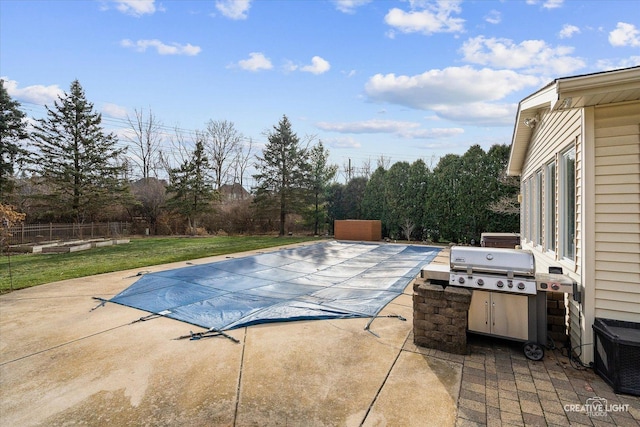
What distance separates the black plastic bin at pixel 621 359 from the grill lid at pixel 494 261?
719mm

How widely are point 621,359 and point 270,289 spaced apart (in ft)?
15.0

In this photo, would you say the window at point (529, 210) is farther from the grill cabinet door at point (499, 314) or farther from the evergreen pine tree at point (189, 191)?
the evergreen pine tree at point (189, 191)

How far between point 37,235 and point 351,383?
16.1 metres

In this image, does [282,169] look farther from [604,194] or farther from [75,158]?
[604,194]

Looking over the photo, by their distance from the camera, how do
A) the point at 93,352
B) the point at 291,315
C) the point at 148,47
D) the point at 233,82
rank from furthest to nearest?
the point at 233,82 → the point at 148,47 → the point at 291,315 → the point at 93,352

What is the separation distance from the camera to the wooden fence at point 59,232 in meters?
12.5

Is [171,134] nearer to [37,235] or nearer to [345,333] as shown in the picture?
[37,235]

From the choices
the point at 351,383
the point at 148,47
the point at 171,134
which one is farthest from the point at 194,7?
the point at 171,134

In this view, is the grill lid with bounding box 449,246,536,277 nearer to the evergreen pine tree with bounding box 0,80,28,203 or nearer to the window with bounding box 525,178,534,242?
the window with bounding box 525,178,534,242

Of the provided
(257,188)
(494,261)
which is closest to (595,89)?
(494,261)

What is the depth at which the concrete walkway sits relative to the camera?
2115 millimetres

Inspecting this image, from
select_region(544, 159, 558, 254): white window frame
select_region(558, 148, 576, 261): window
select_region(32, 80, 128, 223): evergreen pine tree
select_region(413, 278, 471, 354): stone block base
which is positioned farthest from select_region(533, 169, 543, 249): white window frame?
select_region(32, 80, 128, 223): evergreen pine tree

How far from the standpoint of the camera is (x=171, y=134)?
23688 millimetres

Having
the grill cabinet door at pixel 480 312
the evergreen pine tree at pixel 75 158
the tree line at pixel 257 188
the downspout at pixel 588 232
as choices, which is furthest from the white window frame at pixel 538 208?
the evergreen pine tree at pixel 75 158
